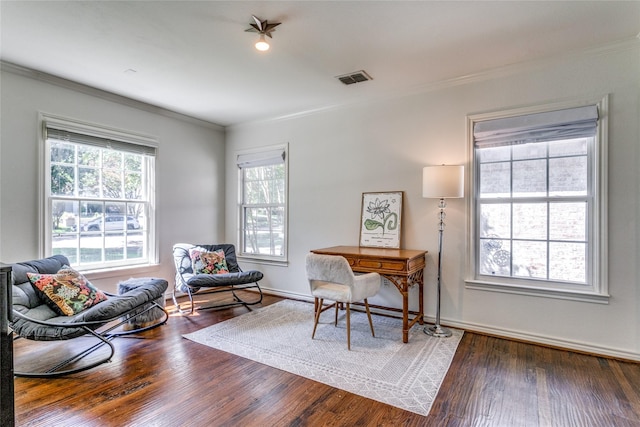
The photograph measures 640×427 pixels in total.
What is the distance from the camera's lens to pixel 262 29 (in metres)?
2.37

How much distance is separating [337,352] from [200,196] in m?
3.22

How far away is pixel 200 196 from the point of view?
484cm

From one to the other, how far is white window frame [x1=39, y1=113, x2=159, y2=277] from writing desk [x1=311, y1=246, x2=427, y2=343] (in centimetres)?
247

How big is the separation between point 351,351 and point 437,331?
0.96m

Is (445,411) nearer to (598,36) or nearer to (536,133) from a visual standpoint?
(536,133)

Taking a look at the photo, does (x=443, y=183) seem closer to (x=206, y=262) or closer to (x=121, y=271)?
(x=206, y=262)

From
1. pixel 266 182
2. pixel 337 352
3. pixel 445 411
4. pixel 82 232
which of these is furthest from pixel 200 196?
pixel 445 411

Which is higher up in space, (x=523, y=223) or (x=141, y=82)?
(x=141, y=82)

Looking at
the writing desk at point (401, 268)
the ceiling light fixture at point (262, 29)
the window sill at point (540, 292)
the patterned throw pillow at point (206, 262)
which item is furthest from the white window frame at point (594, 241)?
the patterned throw pillow at point (206, 262)

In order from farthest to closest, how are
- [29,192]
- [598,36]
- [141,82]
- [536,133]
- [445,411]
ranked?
A: [141,82]
[29,192]
[536,133]
[598,36]
[445,411]

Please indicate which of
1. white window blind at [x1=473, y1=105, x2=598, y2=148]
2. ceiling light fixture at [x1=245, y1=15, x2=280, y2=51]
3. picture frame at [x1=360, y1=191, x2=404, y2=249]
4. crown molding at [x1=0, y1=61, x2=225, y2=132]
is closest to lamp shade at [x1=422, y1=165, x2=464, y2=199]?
white window blind at [x1=473, y1=105, x2=598, y2=148]

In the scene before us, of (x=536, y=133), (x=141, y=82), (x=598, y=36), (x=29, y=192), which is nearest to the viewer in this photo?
(x=598, y=36)

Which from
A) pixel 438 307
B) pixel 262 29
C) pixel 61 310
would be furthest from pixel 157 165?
pixel 438 307

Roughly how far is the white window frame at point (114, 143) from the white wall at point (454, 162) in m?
1.42
